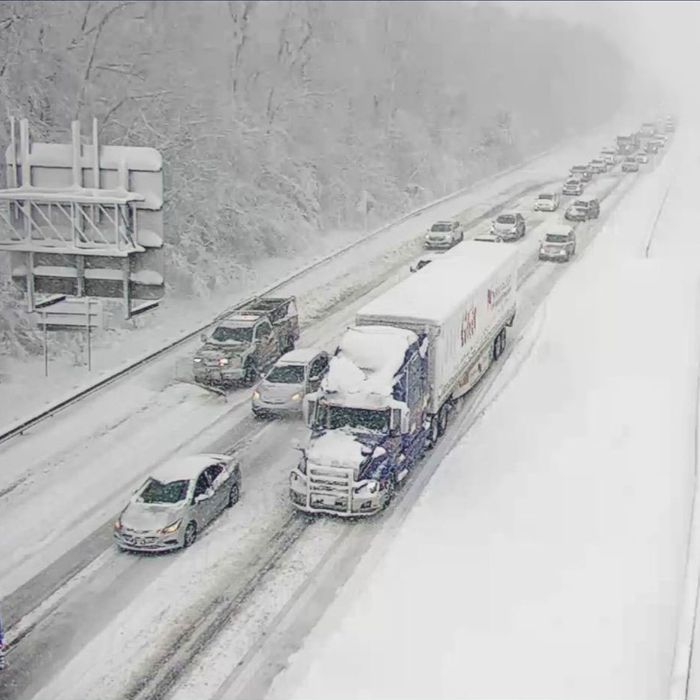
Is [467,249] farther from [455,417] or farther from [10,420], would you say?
[10,420]

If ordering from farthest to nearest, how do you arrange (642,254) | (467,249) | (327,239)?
(327,239) → (642,254) → (467,249)

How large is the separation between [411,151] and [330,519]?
54.1 m

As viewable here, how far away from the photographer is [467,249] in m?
34.0

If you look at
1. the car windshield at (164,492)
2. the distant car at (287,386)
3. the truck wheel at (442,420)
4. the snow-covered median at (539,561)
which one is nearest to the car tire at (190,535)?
the car windshield at (164,492)

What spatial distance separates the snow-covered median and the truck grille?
1.17 metres

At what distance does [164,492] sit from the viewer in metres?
20.1

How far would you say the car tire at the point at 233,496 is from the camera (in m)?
21.9

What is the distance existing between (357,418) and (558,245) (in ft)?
89.0

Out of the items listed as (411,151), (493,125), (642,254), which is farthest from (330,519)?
(493,125)

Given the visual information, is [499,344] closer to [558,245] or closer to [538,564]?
[538,564]

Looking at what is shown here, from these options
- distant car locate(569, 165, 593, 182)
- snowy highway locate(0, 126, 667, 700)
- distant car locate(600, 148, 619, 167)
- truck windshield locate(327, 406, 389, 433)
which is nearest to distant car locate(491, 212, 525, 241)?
distant car locate(569, 165, 593, 182)

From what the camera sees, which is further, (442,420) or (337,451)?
(442,420)

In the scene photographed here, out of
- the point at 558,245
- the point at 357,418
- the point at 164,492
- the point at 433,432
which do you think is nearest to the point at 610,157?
the point at 558,245

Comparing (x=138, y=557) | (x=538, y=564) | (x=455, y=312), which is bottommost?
(x=138, y=557)
